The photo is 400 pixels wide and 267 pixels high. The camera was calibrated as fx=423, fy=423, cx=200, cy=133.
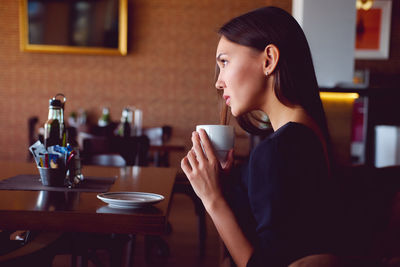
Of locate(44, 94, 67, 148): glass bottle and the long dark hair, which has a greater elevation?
the long dark hair

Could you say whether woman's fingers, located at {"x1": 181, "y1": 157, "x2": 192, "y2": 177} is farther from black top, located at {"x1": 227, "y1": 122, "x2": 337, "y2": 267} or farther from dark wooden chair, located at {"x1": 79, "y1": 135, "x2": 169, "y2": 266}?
dark wooden chair, located at {"x1": 79, "y1": 135, "x2": 169, "y2": 266}

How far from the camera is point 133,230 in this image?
1.02 m

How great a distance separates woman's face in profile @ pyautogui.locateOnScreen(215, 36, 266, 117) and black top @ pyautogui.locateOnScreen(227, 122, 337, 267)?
18 centimetres

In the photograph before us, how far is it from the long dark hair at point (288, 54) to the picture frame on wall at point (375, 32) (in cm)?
667

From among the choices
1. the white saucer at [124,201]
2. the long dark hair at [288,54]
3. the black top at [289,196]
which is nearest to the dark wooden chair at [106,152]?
the white saucer at [124,201]

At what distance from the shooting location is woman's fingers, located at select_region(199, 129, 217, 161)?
99cm

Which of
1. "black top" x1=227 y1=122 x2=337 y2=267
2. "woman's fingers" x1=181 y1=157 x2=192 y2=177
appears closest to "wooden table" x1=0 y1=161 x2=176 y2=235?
"woman's fingers" x1=181 y1=157 x2=192 y2=177

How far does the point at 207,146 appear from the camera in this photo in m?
1.00

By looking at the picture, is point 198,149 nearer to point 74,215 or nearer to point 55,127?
point 74,215

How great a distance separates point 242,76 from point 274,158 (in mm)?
271

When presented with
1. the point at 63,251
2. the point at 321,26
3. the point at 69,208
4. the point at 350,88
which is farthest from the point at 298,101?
the point at 321,26

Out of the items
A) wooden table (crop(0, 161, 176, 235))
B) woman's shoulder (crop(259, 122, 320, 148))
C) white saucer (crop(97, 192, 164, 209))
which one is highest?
woman's shoulder (crop(259, 122, 320, 148))

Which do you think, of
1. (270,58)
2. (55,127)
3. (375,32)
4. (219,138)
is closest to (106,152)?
(55,127)

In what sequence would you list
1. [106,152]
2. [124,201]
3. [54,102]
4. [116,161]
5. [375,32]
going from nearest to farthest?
[124,201] < [54,102] < [116,161] < [106,152] < [375,32]
